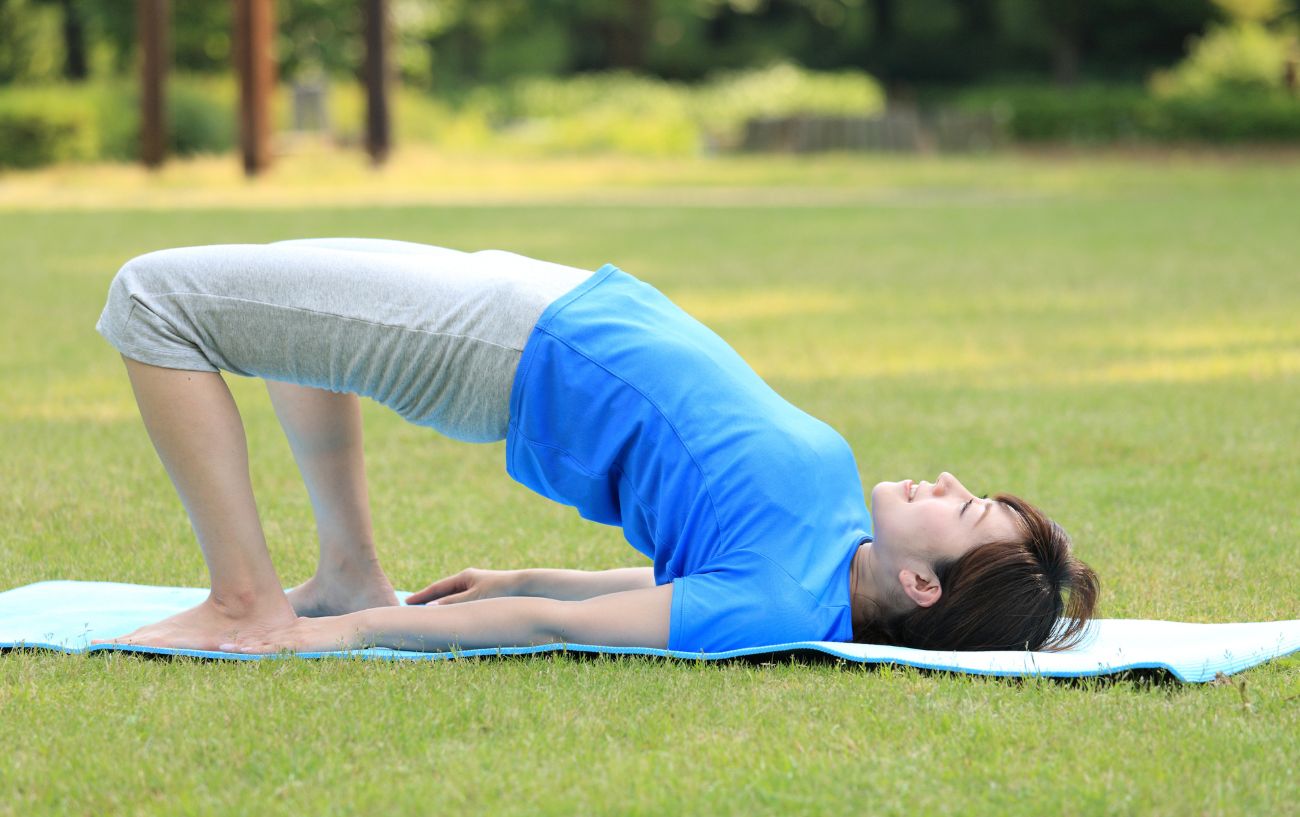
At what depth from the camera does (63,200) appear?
738 inches

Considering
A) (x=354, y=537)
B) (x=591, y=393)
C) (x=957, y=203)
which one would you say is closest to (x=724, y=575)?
(x=591, y=393)

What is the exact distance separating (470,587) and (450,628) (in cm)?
51

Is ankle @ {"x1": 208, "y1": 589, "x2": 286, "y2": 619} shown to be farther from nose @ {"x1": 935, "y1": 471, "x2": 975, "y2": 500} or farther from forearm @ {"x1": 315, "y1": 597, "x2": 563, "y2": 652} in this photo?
nose @ {"x1": 935, "y1": 471, "x2": 975, "y2": 500}

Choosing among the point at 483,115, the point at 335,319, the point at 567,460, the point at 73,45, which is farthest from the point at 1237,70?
the point at 335,319

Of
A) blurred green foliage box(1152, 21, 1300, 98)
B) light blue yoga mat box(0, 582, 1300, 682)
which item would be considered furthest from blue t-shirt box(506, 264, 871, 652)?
blurred green foliage box(1152, 21, 1300, 98)

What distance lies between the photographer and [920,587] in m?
3.38

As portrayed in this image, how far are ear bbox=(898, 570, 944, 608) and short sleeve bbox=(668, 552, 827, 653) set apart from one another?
0.93ft

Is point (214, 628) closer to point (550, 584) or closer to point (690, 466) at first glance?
point (550, 584)

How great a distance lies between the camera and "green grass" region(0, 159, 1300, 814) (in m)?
2.62

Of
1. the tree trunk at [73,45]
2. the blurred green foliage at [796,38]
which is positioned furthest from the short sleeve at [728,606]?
the tree trunk at [73,45]

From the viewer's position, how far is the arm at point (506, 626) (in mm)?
3273

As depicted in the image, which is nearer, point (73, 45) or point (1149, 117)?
point (1149, 117)

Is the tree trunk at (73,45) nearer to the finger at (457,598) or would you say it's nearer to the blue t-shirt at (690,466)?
the finger at (457,598)

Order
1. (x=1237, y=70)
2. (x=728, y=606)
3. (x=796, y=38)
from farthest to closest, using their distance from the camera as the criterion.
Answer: (x=796, y=38), (x=1237, y=70), (x=728, y=606)
